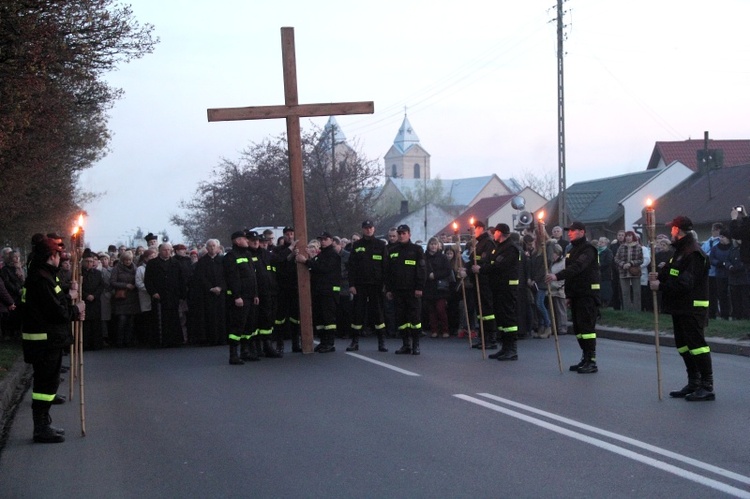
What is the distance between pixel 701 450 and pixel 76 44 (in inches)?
628

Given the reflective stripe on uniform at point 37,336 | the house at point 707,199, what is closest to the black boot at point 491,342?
the reflective stripe on uniform at point 37,336

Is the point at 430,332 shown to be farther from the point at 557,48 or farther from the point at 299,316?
the point at 557,48

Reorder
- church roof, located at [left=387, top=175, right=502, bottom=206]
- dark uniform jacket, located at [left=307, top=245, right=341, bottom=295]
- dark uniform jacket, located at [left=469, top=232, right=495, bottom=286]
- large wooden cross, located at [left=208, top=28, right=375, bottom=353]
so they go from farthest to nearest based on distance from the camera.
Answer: church roof, located at [left=387, top=175, right=502, bottom=206] → dark uniform jacket, located at [left=307, top=245, right=341, bottom=295] → large wooden cross, located at [left=208, top=28, right=375, bottom=353] → dark uniform jacket, located at [left=469, top=232, right=495, bottom=286]

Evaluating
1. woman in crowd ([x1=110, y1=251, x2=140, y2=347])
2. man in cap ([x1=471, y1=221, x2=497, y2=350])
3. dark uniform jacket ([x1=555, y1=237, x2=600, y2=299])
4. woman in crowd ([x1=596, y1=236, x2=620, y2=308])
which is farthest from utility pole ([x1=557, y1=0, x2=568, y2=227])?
dark uniform jacket ([x1=555, y1=237, x2=600, y2=299])

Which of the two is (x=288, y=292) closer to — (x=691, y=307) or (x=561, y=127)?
(x=691, y=307)

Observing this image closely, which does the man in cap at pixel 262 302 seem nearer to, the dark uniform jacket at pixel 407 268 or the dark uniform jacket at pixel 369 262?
the dark uniform jacket at pixel 369 262

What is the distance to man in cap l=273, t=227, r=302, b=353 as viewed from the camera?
17.7 metres

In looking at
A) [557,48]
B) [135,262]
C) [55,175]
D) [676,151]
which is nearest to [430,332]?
[135,262]

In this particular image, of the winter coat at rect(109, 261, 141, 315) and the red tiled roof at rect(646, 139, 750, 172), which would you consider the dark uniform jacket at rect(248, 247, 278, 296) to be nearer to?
the winter coat at rect(109, 261, 141, 315)

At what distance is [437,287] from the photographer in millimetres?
20516

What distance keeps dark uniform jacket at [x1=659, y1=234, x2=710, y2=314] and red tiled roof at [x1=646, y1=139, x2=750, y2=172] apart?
55949 millimetres

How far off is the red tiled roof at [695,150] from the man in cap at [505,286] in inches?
2051

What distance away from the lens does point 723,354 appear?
16.0 metres

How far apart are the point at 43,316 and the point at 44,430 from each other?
1025mm
